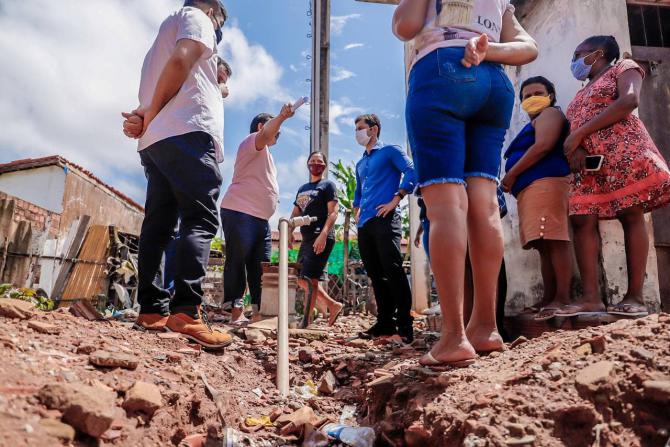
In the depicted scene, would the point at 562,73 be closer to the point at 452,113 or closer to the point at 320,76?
the point at 452,113

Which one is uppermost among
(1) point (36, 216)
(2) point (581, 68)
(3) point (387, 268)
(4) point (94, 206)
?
(4) point (94, 206)

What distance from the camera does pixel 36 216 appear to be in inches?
405

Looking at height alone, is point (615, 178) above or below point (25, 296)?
above

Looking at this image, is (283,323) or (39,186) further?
(39,186)

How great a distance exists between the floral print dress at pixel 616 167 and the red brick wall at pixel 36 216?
7.85 meters

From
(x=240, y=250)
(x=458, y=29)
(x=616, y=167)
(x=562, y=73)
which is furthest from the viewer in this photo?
(x=240, y=250)

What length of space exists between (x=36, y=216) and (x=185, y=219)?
10.2m

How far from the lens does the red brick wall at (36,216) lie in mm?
9065

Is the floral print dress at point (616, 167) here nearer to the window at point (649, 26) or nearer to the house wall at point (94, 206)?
the window at point (649, 26)

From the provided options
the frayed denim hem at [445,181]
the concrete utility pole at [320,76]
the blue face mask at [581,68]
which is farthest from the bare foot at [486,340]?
the concrete utility pole at [320,76]

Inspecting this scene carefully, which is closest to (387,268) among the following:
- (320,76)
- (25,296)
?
(25,296)

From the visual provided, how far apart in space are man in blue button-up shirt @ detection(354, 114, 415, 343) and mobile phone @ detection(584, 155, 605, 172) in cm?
125

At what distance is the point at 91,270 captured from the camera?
7.55 m

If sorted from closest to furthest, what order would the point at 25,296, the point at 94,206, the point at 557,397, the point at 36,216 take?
the point at 557,397 < the point at 25,296 < the point at 36,216 < the point at 94,206
